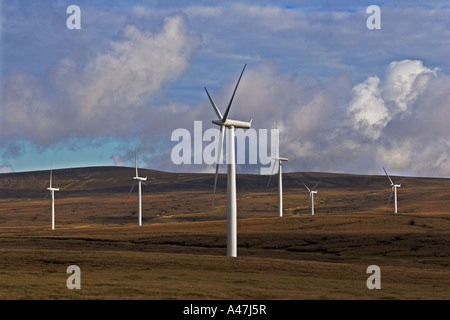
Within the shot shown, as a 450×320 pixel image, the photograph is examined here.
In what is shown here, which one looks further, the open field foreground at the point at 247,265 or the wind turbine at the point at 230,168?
the wind turbine at the point at 230,168

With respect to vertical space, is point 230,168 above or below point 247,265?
above

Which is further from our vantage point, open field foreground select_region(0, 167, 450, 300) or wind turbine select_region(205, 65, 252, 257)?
wind turbine select_region(205, 65, 252, 257)

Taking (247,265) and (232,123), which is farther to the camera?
(232,123)

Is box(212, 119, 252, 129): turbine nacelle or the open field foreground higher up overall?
box(212, 119, 252, 129): turbine nacelle

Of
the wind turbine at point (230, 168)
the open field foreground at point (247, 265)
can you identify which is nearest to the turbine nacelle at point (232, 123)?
the wind turbine at point (230, 168)

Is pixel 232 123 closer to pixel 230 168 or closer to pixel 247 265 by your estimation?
pixel 230 168

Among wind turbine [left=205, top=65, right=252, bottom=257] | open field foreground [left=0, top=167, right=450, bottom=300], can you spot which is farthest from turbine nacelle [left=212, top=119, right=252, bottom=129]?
open field foreground [left=0, top=167, right=450, bottom=300]

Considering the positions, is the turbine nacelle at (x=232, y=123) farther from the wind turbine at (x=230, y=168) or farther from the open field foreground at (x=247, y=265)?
the open field foreground at (x=247, y=265)

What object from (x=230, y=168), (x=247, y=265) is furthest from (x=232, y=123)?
(x=247, y=265)

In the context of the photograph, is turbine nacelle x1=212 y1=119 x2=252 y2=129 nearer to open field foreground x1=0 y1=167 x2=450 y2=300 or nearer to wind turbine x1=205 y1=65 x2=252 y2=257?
wind turbine x1=205 y1=65 x2=252 y2=257

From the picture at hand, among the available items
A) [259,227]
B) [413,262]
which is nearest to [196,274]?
[413,262]

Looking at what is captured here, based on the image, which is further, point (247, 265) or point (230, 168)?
point (230, 168)
